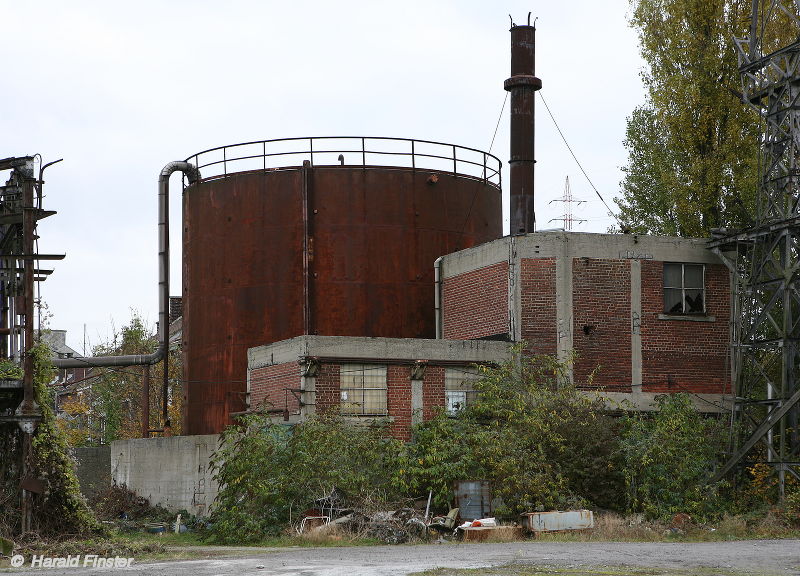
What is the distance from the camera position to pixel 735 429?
28.6 meters

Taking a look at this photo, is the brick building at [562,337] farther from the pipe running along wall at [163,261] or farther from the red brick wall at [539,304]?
the pipe running along wall at [163,261]

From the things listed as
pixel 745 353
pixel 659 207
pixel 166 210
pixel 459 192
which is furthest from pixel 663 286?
pixel 166 210

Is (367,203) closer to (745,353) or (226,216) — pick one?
(226,216)

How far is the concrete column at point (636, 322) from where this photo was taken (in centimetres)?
3094

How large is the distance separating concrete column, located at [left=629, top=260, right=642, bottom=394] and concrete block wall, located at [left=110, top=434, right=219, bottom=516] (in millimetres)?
10848

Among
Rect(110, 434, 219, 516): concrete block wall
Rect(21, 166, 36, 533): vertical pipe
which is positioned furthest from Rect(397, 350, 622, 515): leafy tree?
Rect(21, 166, 36, 533): vertical pipe

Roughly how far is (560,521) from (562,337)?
6.70 metres

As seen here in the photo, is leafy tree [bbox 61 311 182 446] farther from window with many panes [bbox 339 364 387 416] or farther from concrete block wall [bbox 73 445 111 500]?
window with many panes [bbox 339 364 387 416]

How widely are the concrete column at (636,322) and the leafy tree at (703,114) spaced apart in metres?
6.89

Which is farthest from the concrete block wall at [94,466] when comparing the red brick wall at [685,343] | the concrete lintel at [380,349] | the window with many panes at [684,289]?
the window with many panes at [684,289]

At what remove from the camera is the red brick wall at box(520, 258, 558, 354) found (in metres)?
30.4

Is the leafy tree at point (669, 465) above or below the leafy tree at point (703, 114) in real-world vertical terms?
below

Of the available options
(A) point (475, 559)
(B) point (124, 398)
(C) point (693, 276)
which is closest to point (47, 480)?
(A) point (475, 559)

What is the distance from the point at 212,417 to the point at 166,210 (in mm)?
7058
